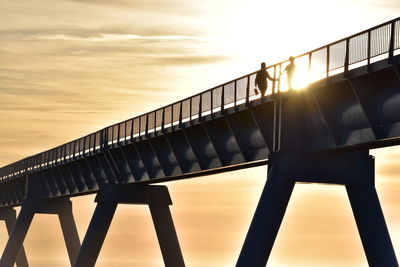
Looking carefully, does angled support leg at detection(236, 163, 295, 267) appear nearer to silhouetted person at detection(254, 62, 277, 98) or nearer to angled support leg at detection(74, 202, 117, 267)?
silhouetted person at detection(254, 62, 277, 98)

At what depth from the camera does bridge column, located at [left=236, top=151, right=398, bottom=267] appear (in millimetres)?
39938

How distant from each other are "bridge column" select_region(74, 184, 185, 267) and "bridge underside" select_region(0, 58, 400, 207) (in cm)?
139

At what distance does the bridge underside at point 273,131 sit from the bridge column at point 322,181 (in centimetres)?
94

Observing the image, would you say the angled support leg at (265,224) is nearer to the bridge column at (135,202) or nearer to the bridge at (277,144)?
the bridge at (277,144)

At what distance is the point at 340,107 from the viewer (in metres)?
38.4

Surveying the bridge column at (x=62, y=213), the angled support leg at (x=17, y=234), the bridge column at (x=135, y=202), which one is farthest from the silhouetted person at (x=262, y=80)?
the angled support leg at (x=17, y=234)

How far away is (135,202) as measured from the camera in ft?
229

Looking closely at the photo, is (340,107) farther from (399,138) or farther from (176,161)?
(176,161)

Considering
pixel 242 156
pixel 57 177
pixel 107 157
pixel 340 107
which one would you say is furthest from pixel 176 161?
pixel 57 177

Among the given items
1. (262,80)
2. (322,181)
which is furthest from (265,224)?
(262,80)

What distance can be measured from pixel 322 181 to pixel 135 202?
96.5 feet

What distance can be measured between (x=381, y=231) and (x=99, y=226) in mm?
32463

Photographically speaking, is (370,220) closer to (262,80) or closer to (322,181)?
(322,181)

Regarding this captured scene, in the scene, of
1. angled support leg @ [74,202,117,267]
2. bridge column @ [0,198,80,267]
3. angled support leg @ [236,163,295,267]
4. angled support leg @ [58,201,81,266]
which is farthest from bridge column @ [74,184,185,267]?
angled support leg @ [236,163,295,267]
